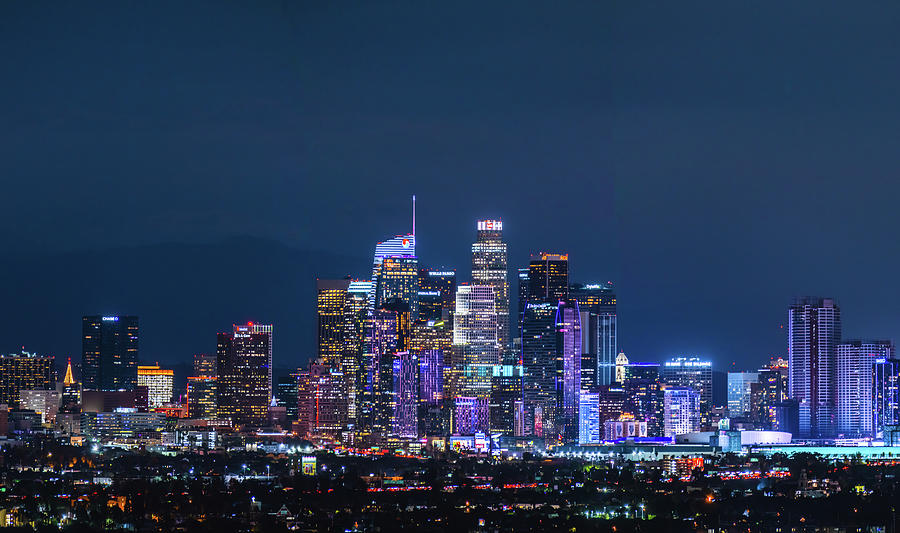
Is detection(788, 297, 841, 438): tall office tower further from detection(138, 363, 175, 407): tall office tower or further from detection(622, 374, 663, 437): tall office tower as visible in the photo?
detection(138, 363, 175, 407): tall office tower

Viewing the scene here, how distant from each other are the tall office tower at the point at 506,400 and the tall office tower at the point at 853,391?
2556 centimetres

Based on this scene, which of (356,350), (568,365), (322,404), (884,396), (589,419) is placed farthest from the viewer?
(884,396)

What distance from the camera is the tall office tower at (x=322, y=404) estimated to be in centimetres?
12744

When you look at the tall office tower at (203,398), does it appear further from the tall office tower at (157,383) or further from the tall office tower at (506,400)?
the tall office tower at (506,400)

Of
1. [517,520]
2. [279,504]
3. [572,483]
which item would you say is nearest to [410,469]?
[572,483]

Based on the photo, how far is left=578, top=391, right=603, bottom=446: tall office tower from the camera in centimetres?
13100

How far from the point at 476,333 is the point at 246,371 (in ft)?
54.5

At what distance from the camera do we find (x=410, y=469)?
102 metres

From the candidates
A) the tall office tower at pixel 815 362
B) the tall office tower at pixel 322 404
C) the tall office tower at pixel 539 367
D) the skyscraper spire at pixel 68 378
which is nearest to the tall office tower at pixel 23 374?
the skyscraper spire at pixel 68 378

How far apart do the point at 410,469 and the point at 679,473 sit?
1405 cm

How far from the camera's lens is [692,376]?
498 ft

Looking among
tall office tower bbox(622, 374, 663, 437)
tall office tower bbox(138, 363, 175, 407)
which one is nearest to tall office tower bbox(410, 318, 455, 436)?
tall office tower bbox(622, 374, 663, 437)

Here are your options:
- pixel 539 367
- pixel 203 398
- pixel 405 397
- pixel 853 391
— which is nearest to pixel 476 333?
pixel 539 367

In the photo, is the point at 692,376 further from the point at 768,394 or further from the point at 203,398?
the point at 203,398
